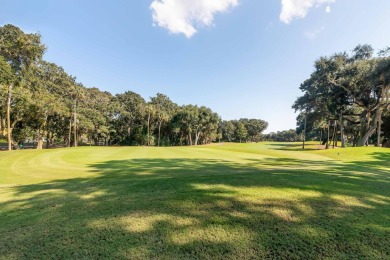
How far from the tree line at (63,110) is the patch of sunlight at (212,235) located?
3300 centimetres

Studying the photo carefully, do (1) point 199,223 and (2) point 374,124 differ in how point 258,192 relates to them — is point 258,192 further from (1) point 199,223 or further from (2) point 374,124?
(2) point 374,124

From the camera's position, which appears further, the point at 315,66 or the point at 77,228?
the point at 315,66

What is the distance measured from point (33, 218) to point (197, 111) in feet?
188

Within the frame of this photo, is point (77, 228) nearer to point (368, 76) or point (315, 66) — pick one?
point (368, 76)

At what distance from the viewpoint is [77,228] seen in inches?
124

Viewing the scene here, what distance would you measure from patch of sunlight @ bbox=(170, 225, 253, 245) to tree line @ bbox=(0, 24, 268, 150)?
108 feet

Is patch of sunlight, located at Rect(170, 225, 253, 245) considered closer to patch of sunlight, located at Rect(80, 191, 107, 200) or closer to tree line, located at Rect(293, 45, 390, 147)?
patch of sunlight, located at Rect(80, 191, 107, 200)

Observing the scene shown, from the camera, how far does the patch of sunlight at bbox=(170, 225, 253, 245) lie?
9.36 feet

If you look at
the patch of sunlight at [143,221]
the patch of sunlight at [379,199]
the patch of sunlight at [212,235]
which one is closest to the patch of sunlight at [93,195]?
the patch of sunlight at [143,221]

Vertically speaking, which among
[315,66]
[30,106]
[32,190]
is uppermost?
[315,66]

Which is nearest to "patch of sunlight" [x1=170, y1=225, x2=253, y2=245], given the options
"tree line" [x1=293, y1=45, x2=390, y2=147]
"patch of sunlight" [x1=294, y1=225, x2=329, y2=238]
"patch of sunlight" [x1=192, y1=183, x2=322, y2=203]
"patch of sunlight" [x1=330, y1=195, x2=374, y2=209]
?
"patch of sunlight" [x1=294, y1=225, x2=329, y2=238]

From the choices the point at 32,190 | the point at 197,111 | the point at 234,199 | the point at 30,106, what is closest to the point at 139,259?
the point at 234,199

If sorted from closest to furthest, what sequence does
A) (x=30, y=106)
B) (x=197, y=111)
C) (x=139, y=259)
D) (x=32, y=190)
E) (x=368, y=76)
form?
(x=139, y=259), (x=32, y=190), (x=368, y=76), (x=30, y=106), (x=197, y=111)

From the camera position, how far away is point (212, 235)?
9.75 ft
